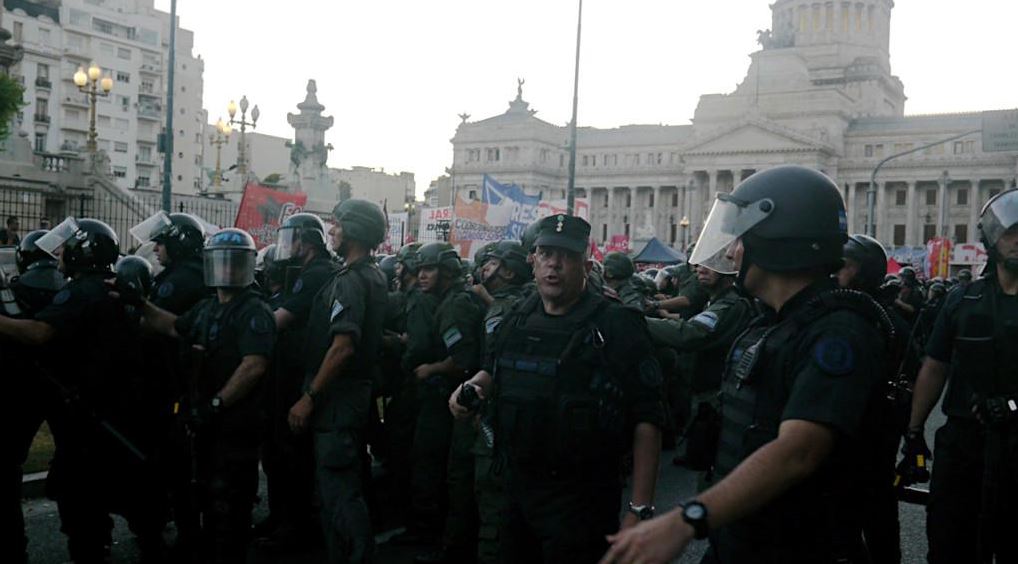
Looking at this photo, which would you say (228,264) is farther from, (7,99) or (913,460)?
(7,99)

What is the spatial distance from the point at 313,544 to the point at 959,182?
77878 millimetres

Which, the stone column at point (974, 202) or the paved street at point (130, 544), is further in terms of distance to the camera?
the stone column at point (974, 202)

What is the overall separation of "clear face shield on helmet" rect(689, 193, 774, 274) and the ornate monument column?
24.9m

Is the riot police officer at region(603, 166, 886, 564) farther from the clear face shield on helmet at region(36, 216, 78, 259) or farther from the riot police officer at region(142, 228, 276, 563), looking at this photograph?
the clear face shield on helmet at region(36, 216, 78, 259)

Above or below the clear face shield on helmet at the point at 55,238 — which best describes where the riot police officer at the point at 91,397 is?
below

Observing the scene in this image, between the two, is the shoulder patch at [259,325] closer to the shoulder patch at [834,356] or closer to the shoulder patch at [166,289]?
the shoulder patch at [166,289]

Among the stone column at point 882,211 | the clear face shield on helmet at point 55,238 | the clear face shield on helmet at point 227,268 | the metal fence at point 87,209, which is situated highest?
the stone column at point 882,211

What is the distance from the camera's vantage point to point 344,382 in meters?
5.01

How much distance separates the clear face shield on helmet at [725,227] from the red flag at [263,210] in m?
10.7

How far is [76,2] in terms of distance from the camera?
71.4 metres

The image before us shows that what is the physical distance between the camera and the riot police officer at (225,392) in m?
4.63

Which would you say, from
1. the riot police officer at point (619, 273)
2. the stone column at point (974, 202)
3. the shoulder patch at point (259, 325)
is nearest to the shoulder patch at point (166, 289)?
the shoulder patch at point (259, 325)

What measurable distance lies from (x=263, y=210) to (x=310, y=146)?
14.7 metres

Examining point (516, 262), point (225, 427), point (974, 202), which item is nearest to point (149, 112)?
point (974, 202)
